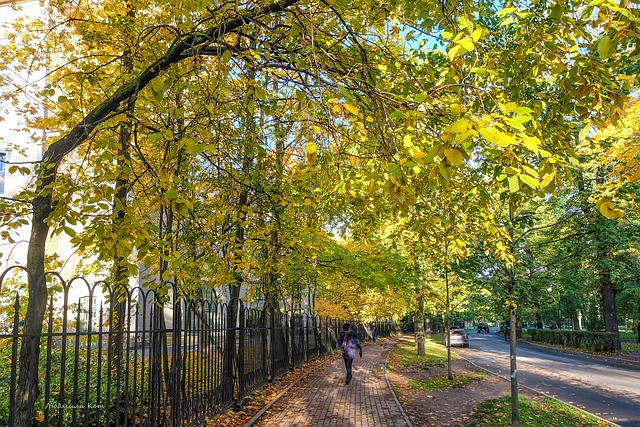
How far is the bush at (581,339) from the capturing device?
28672 mm

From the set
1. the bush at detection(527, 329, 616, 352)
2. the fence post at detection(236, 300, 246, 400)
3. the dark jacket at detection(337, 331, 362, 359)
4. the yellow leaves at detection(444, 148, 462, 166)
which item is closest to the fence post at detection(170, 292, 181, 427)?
the fence post at detection(236, 300, 246, 400)

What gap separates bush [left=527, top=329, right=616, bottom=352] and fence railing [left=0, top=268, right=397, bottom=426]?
2303 cm

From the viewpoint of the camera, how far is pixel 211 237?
806cm

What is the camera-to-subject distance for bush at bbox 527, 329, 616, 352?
94.1ft

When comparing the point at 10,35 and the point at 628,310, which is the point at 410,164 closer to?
the point at 10,35

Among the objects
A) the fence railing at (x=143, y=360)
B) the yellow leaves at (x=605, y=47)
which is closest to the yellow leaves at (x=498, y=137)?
the yellow leaves at (x=605, y=47)

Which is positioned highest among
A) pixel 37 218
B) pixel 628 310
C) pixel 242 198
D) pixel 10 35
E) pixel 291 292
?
pixel 10 35

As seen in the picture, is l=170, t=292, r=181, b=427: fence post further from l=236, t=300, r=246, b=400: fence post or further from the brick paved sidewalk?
l=236, t=300, r=246, b=400: fence post

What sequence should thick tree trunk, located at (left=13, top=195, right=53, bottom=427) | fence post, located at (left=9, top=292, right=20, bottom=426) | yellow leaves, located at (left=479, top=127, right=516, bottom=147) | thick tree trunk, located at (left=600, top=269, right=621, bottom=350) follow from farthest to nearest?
thick tree trunk, located at (left=600, top=269, right=621, bottom=350)
thick tree trunk, located at (left=13, top=195, right=53, bottom=427)
fence post, located at (left=9, top=292, right=20, bottom=426)
yellow leaves, located at (left=479, top=127, right=516, bottom=147)

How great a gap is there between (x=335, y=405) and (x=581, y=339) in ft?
93.2

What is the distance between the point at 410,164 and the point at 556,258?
804 centimetres

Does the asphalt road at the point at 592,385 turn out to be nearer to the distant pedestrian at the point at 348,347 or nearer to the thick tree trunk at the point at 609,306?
the distant pedestrian at the point at 348,347

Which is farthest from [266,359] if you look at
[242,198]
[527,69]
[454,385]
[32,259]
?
[527,69]

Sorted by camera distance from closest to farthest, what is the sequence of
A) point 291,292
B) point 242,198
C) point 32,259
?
point 32,259 < point 242,198 < point 291,292
